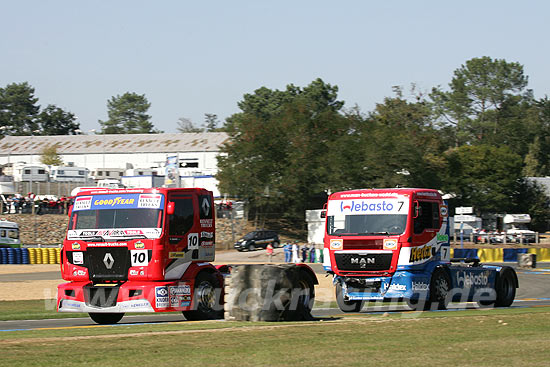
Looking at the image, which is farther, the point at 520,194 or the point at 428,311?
the point at 520,194

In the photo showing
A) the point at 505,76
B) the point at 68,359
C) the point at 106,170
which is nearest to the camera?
the point at 68,359

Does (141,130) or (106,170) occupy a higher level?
(141,130)

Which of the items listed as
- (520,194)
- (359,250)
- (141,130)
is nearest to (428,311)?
(359,250)

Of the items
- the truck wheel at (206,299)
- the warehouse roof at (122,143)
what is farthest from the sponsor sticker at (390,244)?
the warehouse roof at (122,143)

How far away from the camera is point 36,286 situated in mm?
31750

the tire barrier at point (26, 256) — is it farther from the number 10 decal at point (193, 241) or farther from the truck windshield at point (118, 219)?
the number 10 decal at point (193, 241)

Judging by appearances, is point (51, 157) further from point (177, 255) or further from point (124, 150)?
point (177, 255)

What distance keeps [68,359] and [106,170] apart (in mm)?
76476

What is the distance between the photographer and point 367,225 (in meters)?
19.0

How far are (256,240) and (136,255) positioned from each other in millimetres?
43910

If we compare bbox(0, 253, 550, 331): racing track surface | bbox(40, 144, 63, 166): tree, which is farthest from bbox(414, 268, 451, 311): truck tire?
bbox(40, 144, 63, 166): tree

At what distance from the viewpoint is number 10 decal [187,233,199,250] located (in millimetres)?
16484

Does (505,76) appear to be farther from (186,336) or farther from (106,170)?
(186,336)

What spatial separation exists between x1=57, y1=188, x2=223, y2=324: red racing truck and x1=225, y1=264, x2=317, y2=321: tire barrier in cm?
152
